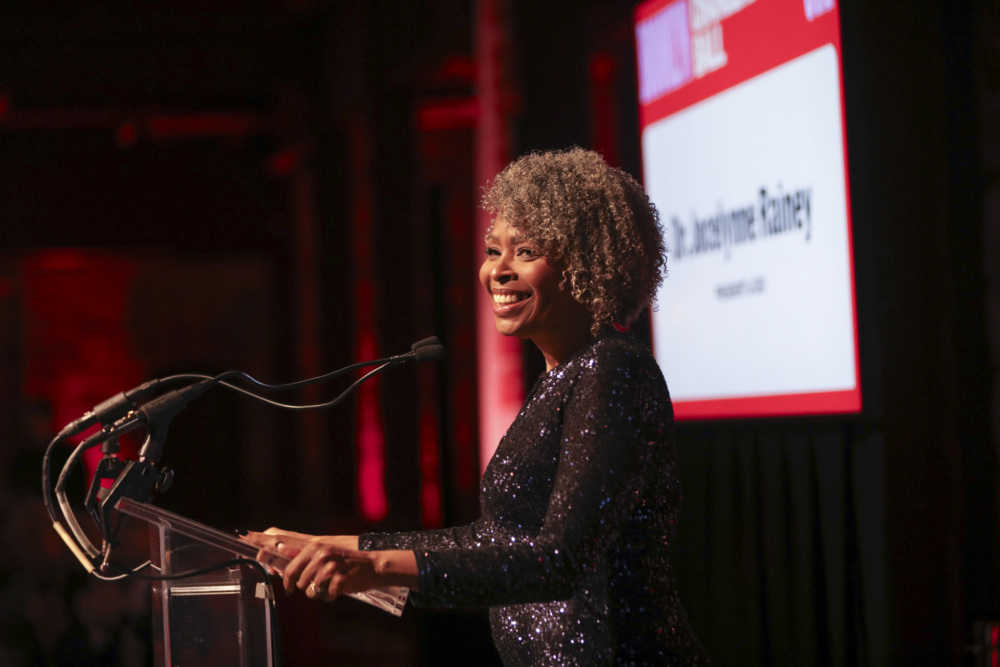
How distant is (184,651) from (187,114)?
8261mm

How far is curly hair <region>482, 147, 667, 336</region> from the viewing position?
152cm

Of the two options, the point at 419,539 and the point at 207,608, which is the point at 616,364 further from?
the point at 207,608

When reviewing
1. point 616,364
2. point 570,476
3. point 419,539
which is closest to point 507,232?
point 616,364

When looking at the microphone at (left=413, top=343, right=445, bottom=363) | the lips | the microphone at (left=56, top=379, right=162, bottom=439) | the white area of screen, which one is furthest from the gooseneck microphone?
the white area of screen

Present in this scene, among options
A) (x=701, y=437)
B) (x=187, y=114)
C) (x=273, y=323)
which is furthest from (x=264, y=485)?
(x=701, y=437)

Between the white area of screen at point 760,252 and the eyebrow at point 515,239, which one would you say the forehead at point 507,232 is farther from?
the white area of screen at point 760,252

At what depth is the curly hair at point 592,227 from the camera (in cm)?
152

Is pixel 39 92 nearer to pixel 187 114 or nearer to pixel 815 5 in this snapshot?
pixel 187 114

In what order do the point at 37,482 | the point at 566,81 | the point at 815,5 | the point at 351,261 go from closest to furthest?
the point at 815,5
the point at 37,482
the point at 566,81
the point at 351,261

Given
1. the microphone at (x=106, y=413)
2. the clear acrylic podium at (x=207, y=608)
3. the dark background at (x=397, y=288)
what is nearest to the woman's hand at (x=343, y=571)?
the clear acrylic podium at (x=207, y=608)

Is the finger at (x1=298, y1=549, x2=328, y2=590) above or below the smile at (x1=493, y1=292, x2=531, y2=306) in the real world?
below

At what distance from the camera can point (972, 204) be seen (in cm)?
246

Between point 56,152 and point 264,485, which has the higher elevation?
point 56,152

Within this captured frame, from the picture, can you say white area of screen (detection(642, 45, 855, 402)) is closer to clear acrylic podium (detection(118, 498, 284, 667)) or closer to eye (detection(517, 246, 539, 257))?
eye (detection(517, 246, 539, 257))
